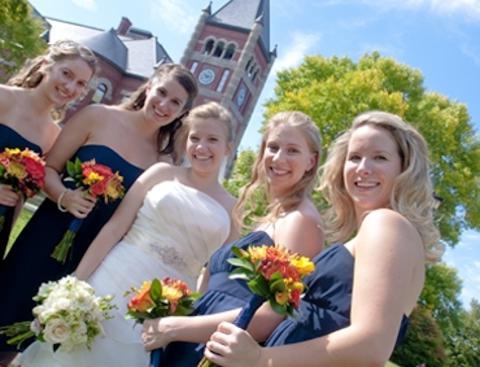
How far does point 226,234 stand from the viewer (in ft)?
12.3

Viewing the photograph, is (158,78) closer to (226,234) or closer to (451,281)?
(226,234)

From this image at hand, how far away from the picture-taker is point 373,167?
7.53 ft

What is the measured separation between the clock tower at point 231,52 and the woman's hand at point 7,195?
4042 centimetres

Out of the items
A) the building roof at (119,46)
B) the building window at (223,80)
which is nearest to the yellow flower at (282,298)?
the building window at (223,80)

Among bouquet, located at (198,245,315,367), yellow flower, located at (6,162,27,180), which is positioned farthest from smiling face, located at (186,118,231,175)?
bouquet, located at (198,245,315,367)

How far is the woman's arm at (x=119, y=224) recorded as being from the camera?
11.5 feet

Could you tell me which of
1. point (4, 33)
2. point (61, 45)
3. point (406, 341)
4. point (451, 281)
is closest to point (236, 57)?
point (4, 33)

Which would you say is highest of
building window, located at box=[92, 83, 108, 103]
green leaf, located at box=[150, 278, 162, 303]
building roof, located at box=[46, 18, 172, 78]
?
building roof, located at box=[46, 18, 172, 78]

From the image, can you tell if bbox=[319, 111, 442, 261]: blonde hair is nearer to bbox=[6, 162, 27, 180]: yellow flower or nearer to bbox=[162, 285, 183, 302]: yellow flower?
bbox=[162, 285, 183, 302]: yellow flower

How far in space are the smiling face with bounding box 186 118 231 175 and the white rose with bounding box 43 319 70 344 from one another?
1.59m

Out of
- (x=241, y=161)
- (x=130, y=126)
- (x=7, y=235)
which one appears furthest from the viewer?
(x=241, y=161)

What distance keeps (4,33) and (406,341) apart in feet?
91.7

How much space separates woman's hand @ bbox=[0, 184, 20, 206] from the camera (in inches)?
145

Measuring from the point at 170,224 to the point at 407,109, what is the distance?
1927cm
